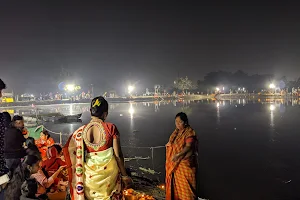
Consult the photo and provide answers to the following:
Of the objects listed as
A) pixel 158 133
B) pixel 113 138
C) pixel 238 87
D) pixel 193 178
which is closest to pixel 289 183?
pixel 193 178

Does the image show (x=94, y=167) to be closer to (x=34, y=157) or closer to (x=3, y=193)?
(x=3, y=193)

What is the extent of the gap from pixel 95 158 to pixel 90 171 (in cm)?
18

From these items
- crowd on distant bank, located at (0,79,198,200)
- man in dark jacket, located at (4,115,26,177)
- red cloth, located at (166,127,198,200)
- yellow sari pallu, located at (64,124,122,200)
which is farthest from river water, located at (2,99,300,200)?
yellow sari pallu, located at (64,124,122,200)

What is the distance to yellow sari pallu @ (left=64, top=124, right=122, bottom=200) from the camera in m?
3.06

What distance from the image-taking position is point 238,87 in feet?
400

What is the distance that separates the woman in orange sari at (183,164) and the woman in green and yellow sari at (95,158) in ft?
5.04

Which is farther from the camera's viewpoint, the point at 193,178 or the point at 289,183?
the point at 289,183

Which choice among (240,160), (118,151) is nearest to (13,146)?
(118,151)

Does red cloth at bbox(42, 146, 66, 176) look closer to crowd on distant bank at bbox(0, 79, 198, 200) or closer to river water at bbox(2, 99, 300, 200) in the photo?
crowd on distant bank at bbox(0, 79, 198, 200)

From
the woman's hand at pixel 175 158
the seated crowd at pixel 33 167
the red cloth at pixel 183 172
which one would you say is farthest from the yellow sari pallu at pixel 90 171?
the red cloth at pixel 183 172

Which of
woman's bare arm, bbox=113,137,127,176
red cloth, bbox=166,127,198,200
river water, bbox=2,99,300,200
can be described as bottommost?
river water, bbox=2,99,300,200

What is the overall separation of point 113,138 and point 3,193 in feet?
4.55

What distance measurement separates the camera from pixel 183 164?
4410mm

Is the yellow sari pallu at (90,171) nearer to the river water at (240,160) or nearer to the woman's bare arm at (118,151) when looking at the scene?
the woman's bare arm at (118,151)
